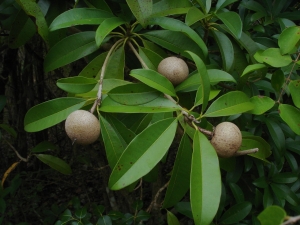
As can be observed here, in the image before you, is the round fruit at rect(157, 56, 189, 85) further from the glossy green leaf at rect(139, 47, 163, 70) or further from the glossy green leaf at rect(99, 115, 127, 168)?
the glossy green leaf at rect(99, 115, 127, 168)

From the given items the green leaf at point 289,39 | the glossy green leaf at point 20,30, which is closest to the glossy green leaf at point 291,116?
the green leaf at point 289,39

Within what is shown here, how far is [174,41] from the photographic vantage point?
993 mm

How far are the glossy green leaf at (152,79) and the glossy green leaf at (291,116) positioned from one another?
0.31 m

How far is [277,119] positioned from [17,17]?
0.92 m

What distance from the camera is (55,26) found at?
88 cm

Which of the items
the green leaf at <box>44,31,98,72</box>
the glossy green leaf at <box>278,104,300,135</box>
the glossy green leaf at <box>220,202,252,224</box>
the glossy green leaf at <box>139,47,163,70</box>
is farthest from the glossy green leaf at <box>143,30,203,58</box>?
the glossy green leaf at <box>220,202,252,224</box>

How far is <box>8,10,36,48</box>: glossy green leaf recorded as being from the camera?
104cm

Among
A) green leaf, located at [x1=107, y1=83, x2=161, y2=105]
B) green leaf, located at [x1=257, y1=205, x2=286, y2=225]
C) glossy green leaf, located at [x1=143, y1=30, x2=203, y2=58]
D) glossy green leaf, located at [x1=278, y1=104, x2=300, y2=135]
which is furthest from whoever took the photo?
glossy green leaf, located at [x1=143, y1=30, x2=203, y2=58]

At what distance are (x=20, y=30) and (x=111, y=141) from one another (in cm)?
51

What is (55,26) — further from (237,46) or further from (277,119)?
(277,119)

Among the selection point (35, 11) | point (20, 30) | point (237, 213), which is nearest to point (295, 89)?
point (237, 213)

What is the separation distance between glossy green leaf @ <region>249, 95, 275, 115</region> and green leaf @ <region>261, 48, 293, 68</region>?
91mm

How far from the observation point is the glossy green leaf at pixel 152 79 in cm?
77

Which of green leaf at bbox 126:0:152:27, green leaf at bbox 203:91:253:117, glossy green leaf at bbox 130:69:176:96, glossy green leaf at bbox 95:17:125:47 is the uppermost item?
green leaf at bbox 126:0:152:27
